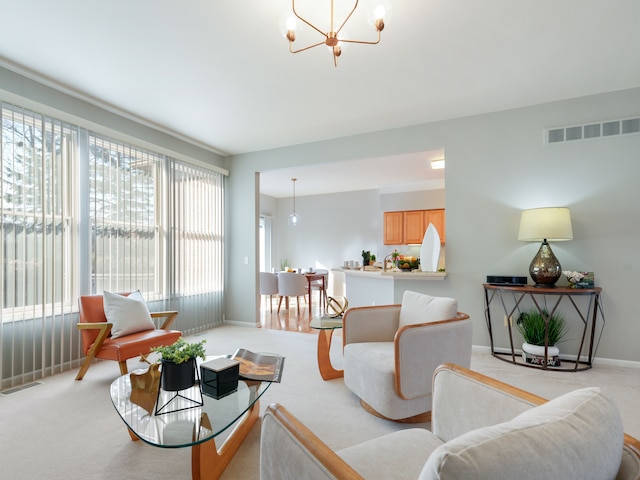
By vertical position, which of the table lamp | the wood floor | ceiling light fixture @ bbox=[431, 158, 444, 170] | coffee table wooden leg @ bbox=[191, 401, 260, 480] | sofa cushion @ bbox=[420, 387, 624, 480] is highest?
ceiling light fixture @ bbox=[431, 158, 444, 170]

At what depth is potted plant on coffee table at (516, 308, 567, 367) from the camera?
130 inches

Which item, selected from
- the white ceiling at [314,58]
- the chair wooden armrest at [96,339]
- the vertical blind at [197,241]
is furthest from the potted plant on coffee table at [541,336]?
the vertical blind at [197,241]

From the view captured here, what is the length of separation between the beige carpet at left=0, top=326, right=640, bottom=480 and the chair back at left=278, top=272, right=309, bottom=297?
2681 mm

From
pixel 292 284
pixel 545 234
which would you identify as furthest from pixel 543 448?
pixel 292 284

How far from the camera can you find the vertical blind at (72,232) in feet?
9.42

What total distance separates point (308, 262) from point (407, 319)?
21.4 feet

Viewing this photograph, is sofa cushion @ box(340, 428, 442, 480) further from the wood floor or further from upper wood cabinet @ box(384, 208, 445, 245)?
upper wood cabinet @ box(384, 208, 445, 245)

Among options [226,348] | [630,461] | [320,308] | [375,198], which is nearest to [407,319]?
[630,461]

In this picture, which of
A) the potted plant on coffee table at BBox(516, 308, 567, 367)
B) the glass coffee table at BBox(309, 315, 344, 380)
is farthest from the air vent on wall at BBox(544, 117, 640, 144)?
the glass coffee table at BBox(309, 315, 344, 380)

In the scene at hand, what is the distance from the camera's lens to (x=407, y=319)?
108 inches

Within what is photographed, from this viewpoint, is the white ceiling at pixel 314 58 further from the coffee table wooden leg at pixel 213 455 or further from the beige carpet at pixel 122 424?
the beige carpet at pixel 122 424

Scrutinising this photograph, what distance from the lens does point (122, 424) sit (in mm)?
2213

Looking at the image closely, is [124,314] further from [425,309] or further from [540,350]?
[540,350]

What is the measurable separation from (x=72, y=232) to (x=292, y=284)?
363 cm
